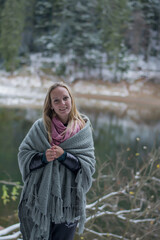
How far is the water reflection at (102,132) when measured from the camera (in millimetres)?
6436

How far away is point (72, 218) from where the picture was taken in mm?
1637

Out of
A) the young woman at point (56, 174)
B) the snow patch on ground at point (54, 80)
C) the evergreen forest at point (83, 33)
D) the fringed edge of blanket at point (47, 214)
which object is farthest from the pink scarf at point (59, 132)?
the evergreen forest at point (83, 33)

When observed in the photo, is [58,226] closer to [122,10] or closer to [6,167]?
[6,167]

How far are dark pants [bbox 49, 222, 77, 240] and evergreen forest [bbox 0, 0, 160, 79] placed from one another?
72.2ft

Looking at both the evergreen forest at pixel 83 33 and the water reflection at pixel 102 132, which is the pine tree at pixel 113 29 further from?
the water reflection at pixel 102 132

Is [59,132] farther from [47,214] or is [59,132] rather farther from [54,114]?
[47,214]

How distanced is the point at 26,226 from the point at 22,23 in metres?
24.6

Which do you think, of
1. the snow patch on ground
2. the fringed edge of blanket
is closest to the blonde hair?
the fringed edge of blanket

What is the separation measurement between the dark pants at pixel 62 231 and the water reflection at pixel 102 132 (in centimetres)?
305

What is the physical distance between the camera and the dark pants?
1.63m

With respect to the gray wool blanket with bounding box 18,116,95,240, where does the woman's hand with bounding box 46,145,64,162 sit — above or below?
above

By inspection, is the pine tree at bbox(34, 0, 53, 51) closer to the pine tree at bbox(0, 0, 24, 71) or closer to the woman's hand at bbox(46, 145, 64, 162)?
the pine tree at bbox(0, 0, 24, 71)

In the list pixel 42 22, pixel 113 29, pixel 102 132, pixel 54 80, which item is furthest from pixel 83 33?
pixel 102 132

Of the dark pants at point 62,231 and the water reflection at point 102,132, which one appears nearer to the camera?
the dark pants at point 62,231
